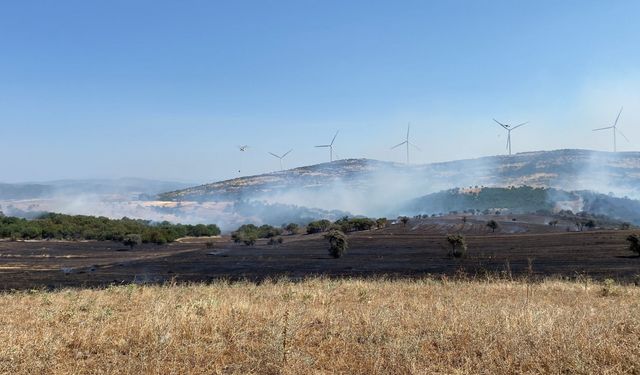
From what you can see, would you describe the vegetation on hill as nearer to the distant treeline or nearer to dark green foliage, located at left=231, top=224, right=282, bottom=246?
dark green foliage, located at left=231, top=224, right=282, bottom=246

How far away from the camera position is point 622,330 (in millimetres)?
8102

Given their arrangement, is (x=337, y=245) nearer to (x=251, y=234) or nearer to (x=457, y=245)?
(x=457, y=245)

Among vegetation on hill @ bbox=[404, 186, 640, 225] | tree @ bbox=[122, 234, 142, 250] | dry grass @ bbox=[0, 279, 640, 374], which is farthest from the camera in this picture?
vegetation on hill @ bbox=[404, 186, 640, 225]

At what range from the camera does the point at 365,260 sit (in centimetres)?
5969

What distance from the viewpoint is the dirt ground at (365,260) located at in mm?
41531

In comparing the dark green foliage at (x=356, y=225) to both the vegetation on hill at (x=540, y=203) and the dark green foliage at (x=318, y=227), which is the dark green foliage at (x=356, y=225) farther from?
the vegetation on hill at (x=540, y=203)

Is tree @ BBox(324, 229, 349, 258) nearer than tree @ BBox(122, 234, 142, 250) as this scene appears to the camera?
Yes

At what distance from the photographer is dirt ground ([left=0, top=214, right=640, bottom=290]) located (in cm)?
4153

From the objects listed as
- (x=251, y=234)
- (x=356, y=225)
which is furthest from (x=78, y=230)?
(x=356, y=225)

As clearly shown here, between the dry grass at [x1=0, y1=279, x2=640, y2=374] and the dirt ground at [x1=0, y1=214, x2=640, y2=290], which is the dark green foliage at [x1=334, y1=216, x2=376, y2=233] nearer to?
the dirt ground at [x1=0, y1=214, x2=640, y2=290]

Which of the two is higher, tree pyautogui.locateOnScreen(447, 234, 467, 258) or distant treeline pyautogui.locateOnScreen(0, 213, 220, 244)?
distant treeline pyautogui.locateOnScreen(0, 213, 220, 244)

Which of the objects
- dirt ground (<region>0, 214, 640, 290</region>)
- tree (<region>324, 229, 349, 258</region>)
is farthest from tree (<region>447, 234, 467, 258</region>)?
tree (<region>324, 229, 349, 258</region>)

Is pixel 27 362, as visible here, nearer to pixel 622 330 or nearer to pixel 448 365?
pixel 448 365

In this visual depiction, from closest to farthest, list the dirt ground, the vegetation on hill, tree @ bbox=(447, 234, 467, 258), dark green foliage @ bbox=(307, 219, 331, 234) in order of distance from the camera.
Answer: the dirt ground → tree @ bbox=(447, 234, 467, 258) → dark green foliage @ bbox=(307, 219, 331, 234) → the vegetation on hill
